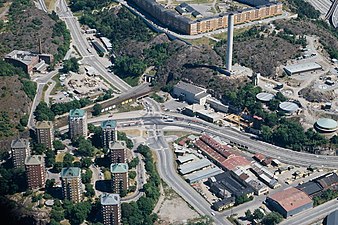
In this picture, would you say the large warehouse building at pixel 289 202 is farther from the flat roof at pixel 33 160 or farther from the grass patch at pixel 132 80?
the grass patch at pixel 132 80

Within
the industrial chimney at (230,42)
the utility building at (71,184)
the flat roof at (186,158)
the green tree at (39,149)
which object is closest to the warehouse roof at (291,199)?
the flat roof at (186,158)

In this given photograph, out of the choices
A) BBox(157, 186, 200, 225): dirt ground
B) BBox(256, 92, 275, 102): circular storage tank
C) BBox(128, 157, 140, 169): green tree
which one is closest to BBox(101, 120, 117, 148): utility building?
BBox(128, 157, 140, 169): green tree

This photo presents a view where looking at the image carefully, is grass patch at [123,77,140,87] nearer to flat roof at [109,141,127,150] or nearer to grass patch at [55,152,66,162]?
grass patch at [55,152,66,162]

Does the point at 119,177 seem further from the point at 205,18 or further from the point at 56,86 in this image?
the point at 205,18

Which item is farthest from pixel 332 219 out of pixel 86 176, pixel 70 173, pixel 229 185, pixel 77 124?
pixel 77 124

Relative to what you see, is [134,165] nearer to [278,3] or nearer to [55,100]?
[55,100]

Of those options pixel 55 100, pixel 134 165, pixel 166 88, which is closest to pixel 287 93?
pixel 166 88
